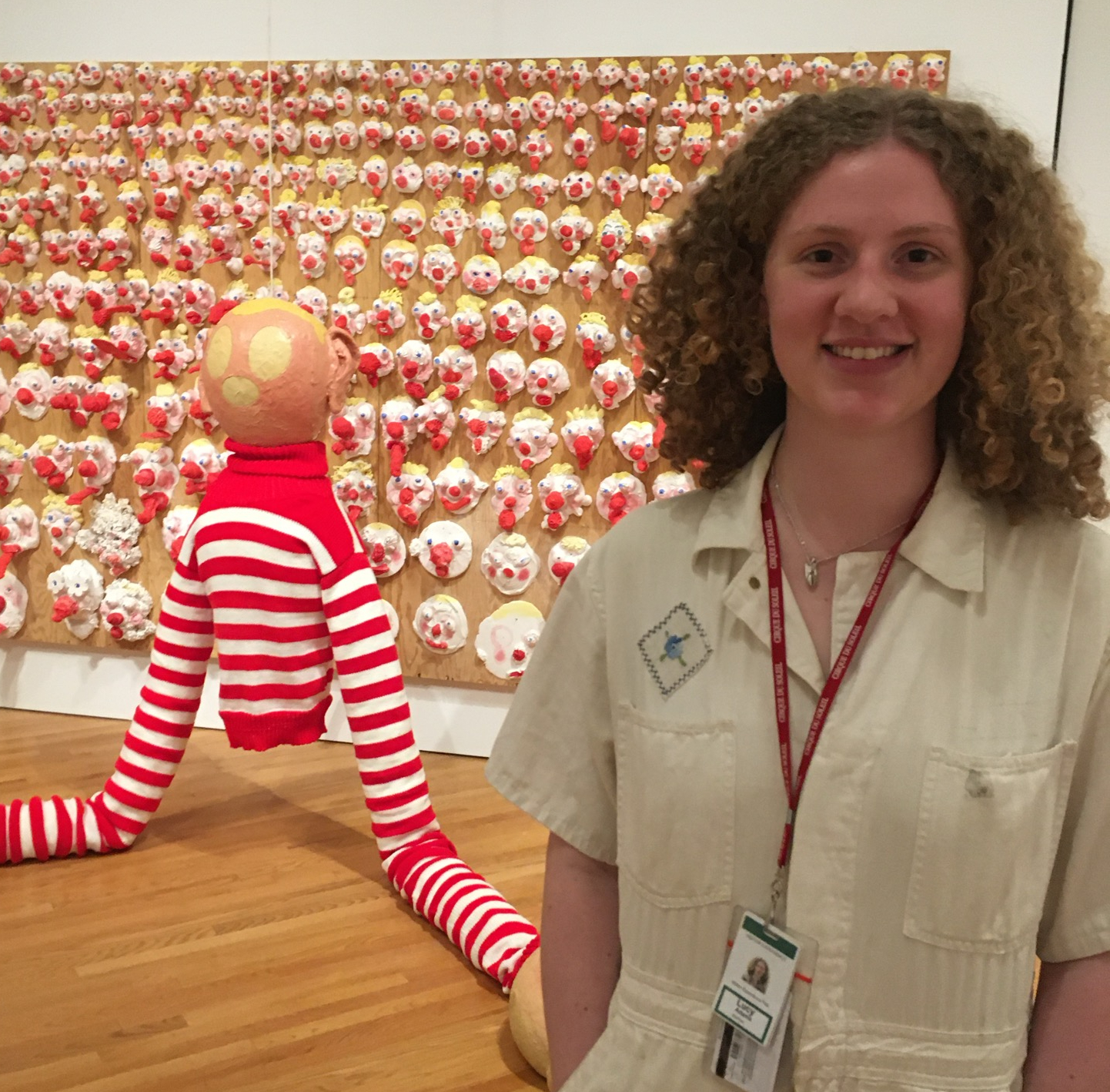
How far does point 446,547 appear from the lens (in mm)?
3334

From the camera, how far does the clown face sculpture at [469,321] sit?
3.26 m

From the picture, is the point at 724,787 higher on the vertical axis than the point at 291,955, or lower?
higher

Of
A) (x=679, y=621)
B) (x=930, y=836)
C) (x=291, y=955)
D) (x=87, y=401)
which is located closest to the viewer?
(x=930, y=836)

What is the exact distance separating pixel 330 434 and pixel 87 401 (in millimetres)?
804

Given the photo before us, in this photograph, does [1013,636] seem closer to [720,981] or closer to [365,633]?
[720,981]

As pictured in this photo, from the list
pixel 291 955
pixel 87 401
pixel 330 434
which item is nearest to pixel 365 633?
pixel 291 955

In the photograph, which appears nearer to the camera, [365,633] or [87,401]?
[365,633]

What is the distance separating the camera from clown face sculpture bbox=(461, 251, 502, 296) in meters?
3.24

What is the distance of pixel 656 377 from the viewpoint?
1.21 m

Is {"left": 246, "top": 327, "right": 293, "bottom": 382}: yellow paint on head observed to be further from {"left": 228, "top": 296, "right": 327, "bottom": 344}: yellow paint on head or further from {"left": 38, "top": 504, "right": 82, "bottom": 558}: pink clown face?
{"left": 38, "top": 504, "right": 82, "bottom": 558}: pink clown face

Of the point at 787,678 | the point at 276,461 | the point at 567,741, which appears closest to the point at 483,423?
the point at 276,461

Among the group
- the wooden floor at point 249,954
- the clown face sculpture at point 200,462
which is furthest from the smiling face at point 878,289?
the clown face sculpture at point 200,462

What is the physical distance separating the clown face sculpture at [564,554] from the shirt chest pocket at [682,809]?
2.18 m

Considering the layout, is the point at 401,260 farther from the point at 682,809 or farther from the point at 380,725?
the point at 682,809
